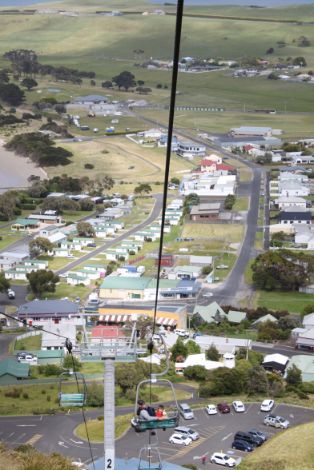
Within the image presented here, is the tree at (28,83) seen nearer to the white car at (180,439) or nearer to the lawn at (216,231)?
the lawn at (216,231)

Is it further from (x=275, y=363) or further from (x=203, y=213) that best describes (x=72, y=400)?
(x=203, y=213)

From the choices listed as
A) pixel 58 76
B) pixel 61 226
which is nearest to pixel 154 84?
pixel 58 76

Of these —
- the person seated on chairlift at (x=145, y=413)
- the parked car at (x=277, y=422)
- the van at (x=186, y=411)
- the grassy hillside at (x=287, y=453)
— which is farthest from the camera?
the van at (x=186, y=411)

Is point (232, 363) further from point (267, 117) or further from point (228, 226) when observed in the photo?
point (267, 117)

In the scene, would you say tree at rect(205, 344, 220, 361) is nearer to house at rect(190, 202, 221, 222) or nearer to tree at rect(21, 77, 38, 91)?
house at rect(190, 202, 221, 222)

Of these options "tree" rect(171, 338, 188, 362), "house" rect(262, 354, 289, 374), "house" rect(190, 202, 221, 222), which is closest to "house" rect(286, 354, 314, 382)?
"house" rect(262, 354, 289, 374)

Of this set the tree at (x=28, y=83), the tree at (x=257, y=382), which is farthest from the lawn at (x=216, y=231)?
the tree at (x=28, y=83)

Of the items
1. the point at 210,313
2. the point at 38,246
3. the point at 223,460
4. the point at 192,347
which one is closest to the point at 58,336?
the point at 192,347
